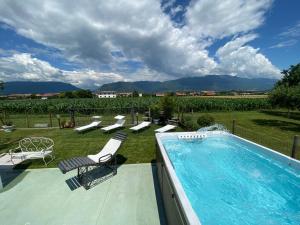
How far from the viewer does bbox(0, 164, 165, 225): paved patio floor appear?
3645 mm

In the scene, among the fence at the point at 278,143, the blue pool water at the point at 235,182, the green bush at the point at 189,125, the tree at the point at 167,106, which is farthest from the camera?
the tree at the point at 167,106

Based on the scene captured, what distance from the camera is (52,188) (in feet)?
15.7

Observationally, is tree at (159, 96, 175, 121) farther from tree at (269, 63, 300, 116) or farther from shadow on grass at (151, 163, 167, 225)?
tree at (269, 63, 300, 116)

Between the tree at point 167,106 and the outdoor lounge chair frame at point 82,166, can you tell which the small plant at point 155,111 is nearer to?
the tree at point 167,106

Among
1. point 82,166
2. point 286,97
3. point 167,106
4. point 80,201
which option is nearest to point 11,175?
point 82,166

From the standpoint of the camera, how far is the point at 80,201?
13.8ft

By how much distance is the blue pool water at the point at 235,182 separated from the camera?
13.6 ft

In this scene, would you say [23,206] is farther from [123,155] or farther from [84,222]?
[123,155]

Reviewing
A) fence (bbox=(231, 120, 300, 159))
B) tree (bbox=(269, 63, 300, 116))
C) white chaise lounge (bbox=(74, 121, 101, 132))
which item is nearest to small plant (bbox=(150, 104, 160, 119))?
white chaise lounge (bbox=(74, 121, 101, 132))

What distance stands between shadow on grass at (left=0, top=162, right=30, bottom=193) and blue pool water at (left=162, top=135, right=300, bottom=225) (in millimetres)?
4662

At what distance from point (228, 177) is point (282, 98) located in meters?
12.3

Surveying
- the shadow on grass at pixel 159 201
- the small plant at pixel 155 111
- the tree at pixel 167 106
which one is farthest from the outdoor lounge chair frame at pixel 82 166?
the small plant at pixel 155 111

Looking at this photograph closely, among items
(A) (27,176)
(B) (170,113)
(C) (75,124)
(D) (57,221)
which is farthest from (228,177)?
(C) (75,124)

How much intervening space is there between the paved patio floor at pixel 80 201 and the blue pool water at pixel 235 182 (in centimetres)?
123
